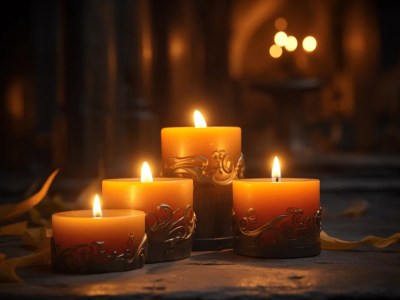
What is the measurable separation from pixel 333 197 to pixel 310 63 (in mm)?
9206

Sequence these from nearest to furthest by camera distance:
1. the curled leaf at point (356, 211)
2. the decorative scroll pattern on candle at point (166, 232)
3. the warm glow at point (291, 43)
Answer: the decorative scroll pattern on candle at point (166, 232)
the curled leaf at point (356, 211)
the warm glow at point (291, 43)

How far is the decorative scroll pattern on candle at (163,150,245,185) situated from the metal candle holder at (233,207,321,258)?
17 centimetres

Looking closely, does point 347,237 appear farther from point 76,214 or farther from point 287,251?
point 76,214

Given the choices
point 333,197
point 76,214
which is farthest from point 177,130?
point 333,197

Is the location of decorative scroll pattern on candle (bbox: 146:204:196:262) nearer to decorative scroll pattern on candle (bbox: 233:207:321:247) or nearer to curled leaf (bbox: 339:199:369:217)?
decorative scroll pattern on candle (bbox: 233:207:321:247)

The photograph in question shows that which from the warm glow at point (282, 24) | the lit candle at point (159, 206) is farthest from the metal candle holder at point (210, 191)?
the warm glow at point (282, 24)

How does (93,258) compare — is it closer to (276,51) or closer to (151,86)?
(151,86)

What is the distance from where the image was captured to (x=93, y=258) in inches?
57.9

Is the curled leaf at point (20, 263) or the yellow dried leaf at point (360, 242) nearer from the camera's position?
the curled leaf at point (20, 263)

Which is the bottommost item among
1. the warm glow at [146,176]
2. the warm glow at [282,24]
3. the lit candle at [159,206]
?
the lit candle at [159,206]

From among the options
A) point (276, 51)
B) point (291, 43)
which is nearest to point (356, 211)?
point (291, 43)

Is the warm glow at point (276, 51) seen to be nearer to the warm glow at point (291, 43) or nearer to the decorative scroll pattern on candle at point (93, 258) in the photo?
the warm glow at point (291, 43)

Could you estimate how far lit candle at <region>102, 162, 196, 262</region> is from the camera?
163cm

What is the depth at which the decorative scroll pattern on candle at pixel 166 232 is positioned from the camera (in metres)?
1.63
